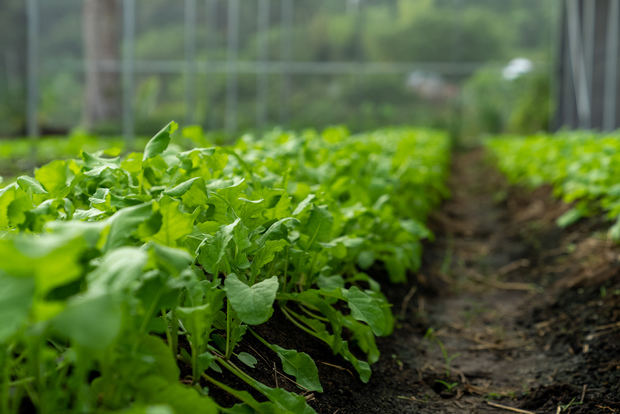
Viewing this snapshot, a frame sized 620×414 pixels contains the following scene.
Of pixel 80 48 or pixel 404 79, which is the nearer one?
pixel 80 48

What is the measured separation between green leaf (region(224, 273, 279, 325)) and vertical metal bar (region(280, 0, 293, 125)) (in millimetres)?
15565

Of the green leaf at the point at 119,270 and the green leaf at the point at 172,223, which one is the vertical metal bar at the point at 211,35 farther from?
the green leaf at the point at 119,270

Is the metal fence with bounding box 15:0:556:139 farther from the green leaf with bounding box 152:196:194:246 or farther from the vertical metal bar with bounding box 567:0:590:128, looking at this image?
the green leaf with bounding box 152:196:194:246

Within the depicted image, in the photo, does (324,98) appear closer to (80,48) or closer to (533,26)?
(533,26)

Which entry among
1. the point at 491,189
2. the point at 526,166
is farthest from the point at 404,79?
the point at 526,166

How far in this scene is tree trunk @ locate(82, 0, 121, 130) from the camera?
11742 millimetres

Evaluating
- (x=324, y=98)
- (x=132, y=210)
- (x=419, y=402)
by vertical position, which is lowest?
(x=324, y=98)

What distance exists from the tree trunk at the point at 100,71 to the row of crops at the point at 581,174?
727 centimetres

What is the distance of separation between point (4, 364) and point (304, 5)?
1743 cm

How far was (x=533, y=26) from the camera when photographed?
60.0 feet

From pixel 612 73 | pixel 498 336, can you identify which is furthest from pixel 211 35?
pixel 498 336

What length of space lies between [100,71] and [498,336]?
33.9ft

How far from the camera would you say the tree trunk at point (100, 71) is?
11.7m

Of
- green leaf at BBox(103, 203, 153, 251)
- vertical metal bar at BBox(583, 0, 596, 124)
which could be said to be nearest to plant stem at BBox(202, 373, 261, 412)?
green leaf at BBox(103, 203, 153, 251)
